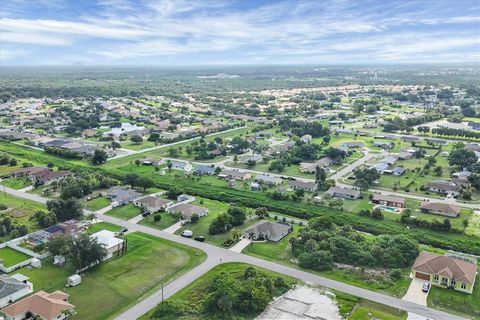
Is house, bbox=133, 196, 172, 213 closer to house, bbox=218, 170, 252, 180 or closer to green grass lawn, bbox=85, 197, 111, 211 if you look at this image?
green grass lawn, bbox=85, 197, 111, 211

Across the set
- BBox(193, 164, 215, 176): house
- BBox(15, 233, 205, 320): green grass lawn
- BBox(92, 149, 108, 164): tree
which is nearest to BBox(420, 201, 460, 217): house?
BBox(15, 233, 205, 320): green grass lawn

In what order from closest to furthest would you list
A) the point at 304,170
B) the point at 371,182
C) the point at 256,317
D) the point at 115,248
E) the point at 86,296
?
the point at 256,317 < the point at 86,296 < the point at 115,248 < the point at 371,182 < the point at 304,170

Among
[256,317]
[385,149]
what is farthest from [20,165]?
[385,149]

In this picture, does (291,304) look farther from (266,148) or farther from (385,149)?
(385,149)

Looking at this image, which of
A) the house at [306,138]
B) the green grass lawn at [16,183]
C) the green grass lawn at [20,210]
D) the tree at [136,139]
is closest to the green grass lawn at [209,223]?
the green grass lawn at [20,210]

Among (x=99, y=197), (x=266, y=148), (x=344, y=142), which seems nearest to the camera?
(x=99, y=197)

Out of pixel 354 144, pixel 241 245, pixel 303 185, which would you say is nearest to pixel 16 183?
pixel 241 245
